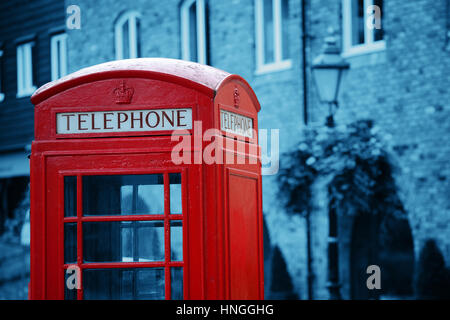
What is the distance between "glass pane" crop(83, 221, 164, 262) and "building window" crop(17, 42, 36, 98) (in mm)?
16991

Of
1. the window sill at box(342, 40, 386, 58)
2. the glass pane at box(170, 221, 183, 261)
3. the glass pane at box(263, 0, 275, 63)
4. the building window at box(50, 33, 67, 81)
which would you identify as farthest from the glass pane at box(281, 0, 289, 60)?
the glass pane at box(170, 221, 183, 261)

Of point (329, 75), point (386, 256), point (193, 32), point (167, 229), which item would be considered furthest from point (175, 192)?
point (193, 32)

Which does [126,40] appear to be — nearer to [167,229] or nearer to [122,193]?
[122,193]

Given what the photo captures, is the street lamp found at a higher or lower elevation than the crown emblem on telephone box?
higher

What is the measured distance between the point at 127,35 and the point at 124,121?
14.6m

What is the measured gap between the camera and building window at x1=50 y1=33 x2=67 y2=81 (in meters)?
21.1

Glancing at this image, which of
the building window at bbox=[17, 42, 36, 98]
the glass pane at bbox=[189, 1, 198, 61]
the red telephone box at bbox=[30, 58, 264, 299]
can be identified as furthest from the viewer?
the building window at bbox=[17, 42, 36, 98]

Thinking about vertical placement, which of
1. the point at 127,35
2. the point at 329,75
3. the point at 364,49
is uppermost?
the point at 127,35

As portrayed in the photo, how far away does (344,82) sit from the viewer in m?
14.8

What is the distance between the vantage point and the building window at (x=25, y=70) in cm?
2191

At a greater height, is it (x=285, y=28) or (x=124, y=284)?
(x=285, y=28)

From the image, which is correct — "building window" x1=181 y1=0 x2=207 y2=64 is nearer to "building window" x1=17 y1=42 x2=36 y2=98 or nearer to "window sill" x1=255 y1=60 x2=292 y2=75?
"window sill" x1=255 y1=60 x2=292 y2=75

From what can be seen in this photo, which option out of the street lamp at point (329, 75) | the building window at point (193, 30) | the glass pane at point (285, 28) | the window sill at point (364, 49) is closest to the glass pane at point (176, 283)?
the street lamp at point (329, 75)

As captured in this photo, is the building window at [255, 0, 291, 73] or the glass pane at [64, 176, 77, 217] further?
the building window at [255, 0, 291, 73]
